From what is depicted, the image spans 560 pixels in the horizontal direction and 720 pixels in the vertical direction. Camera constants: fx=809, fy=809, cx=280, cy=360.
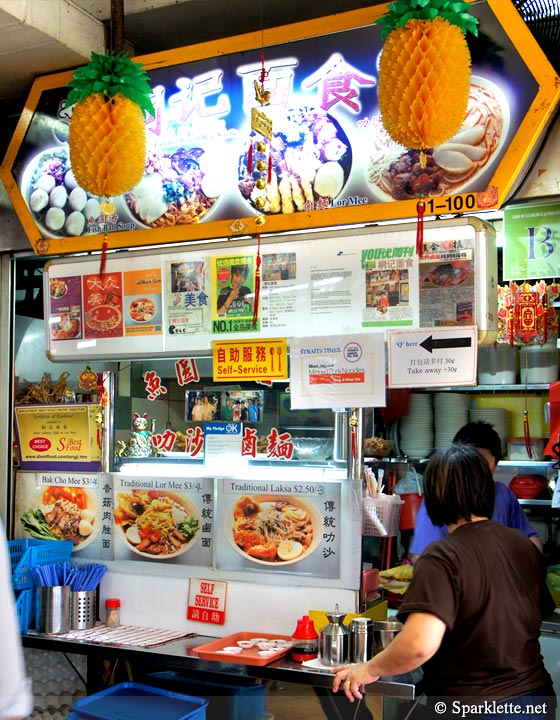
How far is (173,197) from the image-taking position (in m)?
4.01

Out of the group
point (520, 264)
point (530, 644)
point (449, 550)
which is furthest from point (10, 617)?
point (520, 264)

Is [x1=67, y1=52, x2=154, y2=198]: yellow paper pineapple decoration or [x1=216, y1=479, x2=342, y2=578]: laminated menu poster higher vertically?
[x1=67, y1=52, x2=154, y2=198]: yellow paper pineapple decoration

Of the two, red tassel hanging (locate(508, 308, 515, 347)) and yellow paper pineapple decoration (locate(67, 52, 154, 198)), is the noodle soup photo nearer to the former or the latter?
yellow paper pineapple decoration (locate(67, 52, 154, 198))

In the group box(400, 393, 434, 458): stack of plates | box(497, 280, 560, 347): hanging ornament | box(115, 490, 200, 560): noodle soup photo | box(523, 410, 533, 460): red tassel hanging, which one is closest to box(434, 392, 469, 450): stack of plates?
box(400, 393, 434, 458): stack of plates

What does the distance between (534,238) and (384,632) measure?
1906 millimetres

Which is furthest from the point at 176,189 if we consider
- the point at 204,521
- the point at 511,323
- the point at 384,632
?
the point at 511,323

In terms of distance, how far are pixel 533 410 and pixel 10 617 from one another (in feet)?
15.6

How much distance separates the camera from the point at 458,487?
2.62m

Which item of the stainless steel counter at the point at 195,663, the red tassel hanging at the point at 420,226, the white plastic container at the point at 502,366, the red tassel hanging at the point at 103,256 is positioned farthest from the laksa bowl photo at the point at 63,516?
the white plastic container at the point at 502,366

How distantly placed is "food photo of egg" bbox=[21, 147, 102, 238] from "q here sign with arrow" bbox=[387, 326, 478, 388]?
1.79m

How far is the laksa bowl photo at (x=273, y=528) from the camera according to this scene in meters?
3.71

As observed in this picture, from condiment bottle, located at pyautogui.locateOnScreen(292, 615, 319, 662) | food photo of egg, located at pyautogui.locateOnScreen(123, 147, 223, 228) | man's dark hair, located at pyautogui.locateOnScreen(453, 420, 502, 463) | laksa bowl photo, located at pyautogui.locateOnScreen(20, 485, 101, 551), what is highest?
food photo of egg, located at pyautogui.locateOnScreen(123, 147, 223, 228)

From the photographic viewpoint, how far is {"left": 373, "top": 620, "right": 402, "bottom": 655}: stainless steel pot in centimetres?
339

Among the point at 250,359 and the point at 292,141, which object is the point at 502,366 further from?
the point at 292,141
